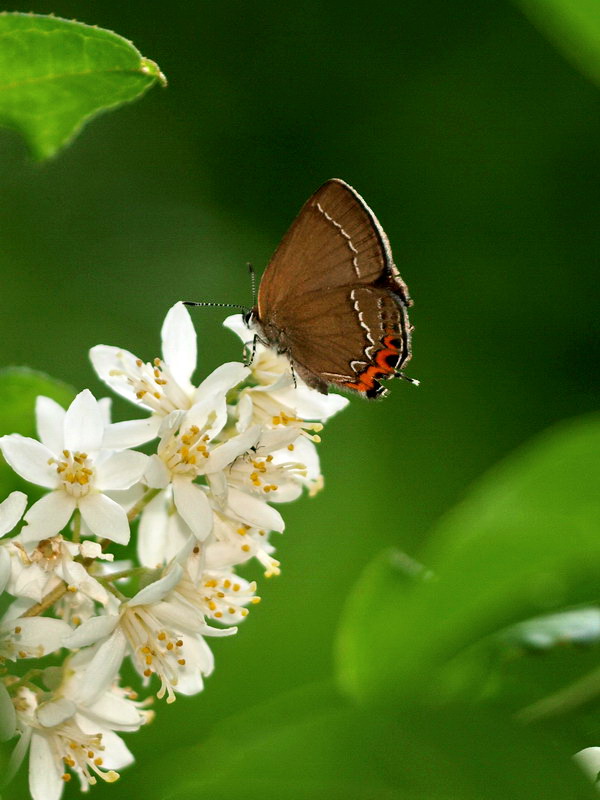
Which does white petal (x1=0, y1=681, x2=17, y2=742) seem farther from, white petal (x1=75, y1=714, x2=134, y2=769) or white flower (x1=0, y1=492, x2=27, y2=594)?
white petal (x1=75, y1=714, x2=134, y2=769)

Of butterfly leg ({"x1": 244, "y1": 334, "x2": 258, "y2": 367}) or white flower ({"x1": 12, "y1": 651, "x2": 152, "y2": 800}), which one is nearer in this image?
white flower ({"x1": 12, "y1": 651, "x2": 152, "y2": 800})

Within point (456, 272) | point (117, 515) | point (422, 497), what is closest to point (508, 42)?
point (456, 272)

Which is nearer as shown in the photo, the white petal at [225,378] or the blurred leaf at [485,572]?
the blurred leaf at [485,572]

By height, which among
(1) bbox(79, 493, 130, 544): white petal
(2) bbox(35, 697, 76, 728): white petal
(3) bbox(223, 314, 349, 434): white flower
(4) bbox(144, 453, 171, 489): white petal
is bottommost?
(2) bbox(35, 697, 76, 728): white petal

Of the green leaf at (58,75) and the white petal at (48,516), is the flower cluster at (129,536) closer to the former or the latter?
the white petal at (48,516)

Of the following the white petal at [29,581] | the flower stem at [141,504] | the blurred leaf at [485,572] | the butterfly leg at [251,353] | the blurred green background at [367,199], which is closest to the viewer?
the blurred leaf at [485,572]

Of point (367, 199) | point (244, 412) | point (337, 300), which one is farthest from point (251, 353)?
point (367, 199)

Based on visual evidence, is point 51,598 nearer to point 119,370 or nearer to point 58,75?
point 119,370

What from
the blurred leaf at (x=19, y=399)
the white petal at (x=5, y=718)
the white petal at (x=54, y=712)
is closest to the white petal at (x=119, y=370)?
the blurred leaf at (x=19, y=399)

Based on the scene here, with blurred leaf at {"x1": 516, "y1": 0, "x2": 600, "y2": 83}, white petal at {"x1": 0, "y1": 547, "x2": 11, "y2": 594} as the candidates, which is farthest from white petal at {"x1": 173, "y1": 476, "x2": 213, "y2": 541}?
blurred leaf at {"x1": 516, "y1": 0, "x2": 600, "y2": 83}
